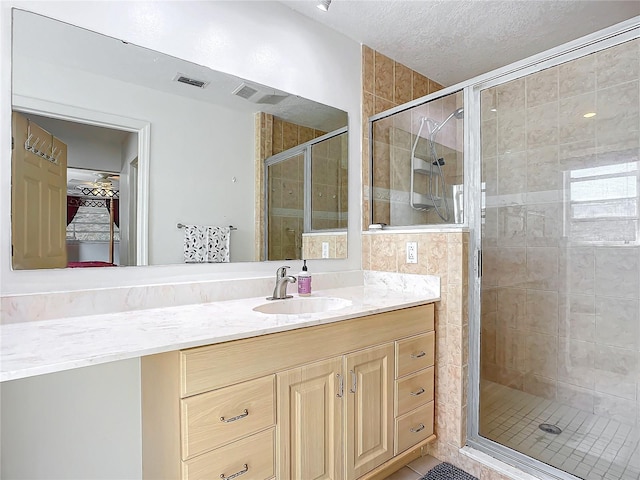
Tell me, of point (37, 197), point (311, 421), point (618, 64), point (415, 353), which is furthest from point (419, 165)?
point (37, 197)

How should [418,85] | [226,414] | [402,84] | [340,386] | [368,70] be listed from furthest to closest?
[418,85] → [402,84] → [368,70] → [340,386] → [226,414]

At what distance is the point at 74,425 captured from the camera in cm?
142

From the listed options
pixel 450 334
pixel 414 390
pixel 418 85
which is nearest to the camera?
pixel 414 390

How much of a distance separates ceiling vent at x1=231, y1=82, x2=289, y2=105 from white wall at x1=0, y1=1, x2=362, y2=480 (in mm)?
49

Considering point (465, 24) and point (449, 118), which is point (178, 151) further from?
point (465, 24)

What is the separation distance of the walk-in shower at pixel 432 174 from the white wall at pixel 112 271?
30.5 inches

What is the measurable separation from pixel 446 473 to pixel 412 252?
1.12 m

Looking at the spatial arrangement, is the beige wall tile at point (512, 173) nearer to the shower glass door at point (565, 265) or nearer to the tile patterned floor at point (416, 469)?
the shower glass door at point (565, 265)

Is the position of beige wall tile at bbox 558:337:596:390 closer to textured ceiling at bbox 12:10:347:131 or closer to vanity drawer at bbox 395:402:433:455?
vanity drawer at bbox 395:402:433:455

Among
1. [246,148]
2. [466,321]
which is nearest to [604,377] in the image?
[466,321]

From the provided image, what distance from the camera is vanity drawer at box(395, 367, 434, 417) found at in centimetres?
173

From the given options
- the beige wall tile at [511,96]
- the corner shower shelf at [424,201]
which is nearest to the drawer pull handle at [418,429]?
the corner shower shelf at [424,201]

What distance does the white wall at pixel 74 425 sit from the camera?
1.31 metres

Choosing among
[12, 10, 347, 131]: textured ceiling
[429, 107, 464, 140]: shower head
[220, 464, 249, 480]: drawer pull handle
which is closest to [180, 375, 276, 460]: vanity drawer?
[220, 464, 249, 480]: drawer pull handle
